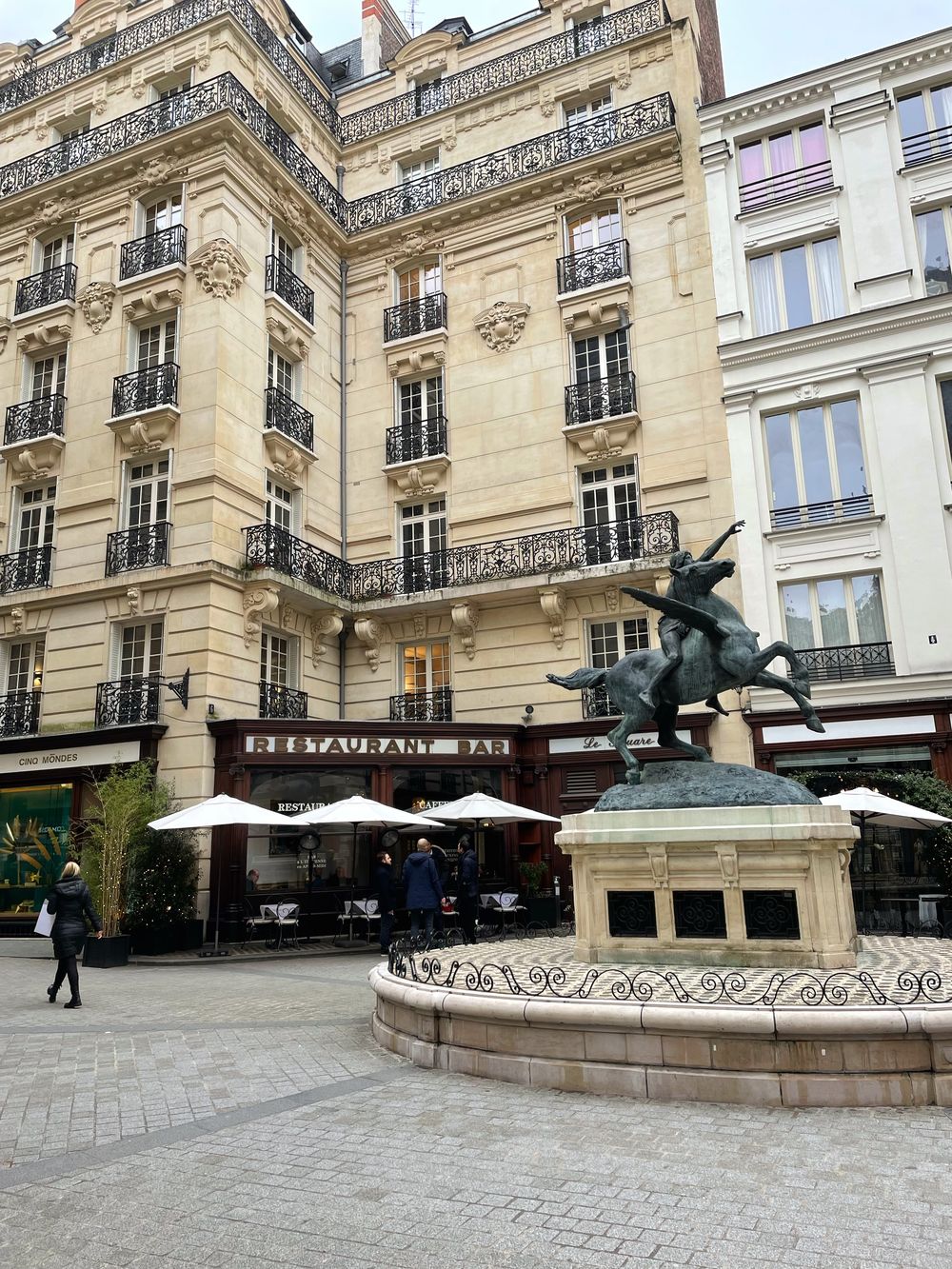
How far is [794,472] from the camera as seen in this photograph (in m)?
20.3

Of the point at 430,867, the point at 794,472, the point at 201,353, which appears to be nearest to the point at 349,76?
the point at 201,353

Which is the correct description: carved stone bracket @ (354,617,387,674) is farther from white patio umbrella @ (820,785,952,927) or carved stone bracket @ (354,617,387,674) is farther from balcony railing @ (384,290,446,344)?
white patio umbrella @ (820,785,952,927)

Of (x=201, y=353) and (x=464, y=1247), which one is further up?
(x=201, y=353)

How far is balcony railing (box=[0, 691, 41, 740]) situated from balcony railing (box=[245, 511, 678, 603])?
6003 mm

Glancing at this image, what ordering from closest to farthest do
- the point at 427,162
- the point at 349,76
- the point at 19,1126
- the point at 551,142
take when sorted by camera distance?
the point at 19,1126 < the point at 551,142 < the point at 427,162 < the point at 349,76

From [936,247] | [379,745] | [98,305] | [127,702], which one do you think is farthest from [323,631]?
[936,247]

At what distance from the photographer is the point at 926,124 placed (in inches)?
814

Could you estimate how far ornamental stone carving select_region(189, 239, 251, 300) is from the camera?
21.1 m

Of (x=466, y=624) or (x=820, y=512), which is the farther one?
(x=466, y=624)

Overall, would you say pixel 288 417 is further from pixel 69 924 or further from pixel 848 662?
pixel 69 924

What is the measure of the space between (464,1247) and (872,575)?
17.7 m

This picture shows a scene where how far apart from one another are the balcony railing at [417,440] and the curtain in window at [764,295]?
780 cm

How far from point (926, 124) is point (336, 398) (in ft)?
49.3

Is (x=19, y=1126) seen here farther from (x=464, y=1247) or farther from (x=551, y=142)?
(x=551, y=142)
